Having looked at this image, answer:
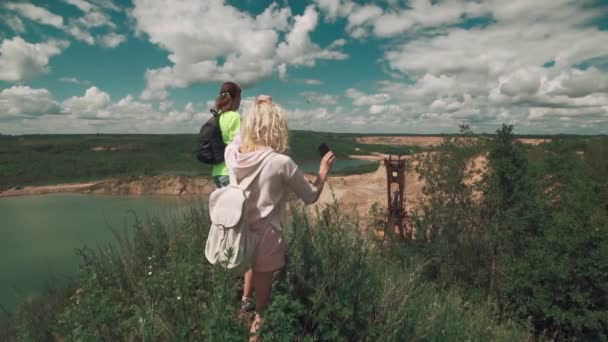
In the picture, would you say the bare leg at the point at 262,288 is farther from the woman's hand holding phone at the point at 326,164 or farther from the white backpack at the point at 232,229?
the woman's hand holding phone at the point at 326,164

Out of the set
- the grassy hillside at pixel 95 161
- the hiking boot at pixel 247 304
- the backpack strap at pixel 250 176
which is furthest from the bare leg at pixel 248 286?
the grassy hillside at pixel 95 161

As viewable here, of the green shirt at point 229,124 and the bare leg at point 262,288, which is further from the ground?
the green shirt at point 229,124

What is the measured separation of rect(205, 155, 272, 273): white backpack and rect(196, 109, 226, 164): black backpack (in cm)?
131

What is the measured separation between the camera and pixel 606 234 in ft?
30.6

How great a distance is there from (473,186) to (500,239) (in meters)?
1.90

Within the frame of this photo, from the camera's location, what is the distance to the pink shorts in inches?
83.0

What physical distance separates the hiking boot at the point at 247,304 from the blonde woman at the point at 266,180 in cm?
18

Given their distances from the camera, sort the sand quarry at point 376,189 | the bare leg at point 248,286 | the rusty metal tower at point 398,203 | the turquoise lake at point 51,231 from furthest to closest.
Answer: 1. the sand quarry at point 376,189
2. the rusty metal tower at point 398,203
3. the turquoise lake at point 51,231
4. the bare leg at point 248,286

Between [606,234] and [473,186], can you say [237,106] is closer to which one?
[473,186]

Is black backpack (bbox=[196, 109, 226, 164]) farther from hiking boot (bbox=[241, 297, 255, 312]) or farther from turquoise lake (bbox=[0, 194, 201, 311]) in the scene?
turquoise lake (bbox=[0, 194, 201, 311])

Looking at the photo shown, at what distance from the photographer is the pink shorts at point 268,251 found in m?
2.11

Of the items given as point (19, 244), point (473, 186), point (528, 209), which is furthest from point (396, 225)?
point (19, 244)

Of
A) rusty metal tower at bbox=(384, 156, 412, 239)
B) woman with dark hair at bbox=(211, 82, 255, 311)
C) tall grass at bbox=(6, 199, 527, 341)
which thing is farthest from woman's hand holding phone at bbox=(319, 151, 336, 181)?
rusty metal tower at bbox=(384, 156, 412, 239)

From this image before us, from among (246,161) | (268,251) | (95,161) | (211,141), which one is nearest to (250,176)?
(246,161)
